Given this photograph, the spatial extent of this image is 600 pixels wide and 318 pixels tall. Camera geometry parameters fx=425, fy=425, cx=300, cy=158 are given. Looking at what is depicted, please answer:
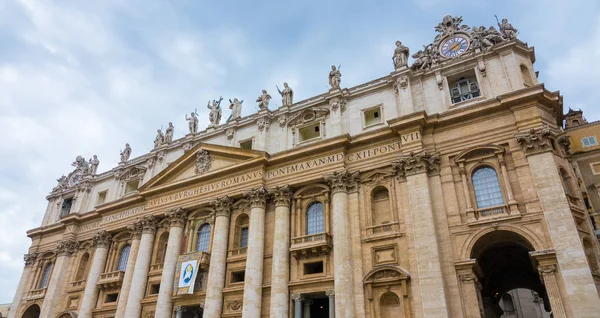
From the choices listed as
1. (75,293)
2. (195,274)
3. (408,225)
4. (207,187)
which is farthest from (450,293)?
(75,293)

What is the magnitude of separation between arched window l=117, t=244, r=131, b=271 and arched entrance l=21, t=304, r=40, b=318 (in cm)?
1012

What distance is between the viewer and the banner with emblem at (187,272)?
90.0 feet

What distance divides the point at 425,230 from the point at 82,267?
3028 cm

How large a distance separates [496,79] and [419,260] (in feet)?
38.2

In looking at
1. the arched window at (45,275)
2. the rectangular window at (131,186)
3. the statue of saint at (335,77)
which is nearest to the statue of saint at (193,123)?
the rectangular window at (131,186)

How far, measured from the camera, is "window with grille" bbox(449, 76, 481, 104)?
84.5 ft

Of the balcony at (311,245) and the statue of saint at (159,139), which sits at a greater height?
the statue of saint at (159,139)

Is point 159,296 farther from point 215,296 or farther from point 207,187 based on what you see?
point 207,187

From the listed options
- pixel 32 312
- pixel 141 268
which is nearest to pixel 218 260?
pixel 141 268

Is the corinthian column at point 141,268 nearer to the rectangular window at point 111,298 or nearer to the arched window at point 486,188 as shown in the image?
the rectangular window at point 111,298

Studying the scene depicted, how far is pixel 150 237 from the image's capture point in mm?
32125

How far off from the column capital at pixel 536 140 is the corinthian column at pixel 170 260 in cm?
2259

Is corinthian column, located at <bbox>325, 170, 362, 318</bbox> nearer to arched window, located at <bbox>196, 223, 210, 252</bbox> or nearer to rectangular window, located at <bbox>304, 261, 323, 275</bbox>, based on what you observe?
rectangular window, located at <bbox>304, 261, 323, 275</bbox>

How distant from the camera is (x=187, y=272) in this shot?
2800cm
